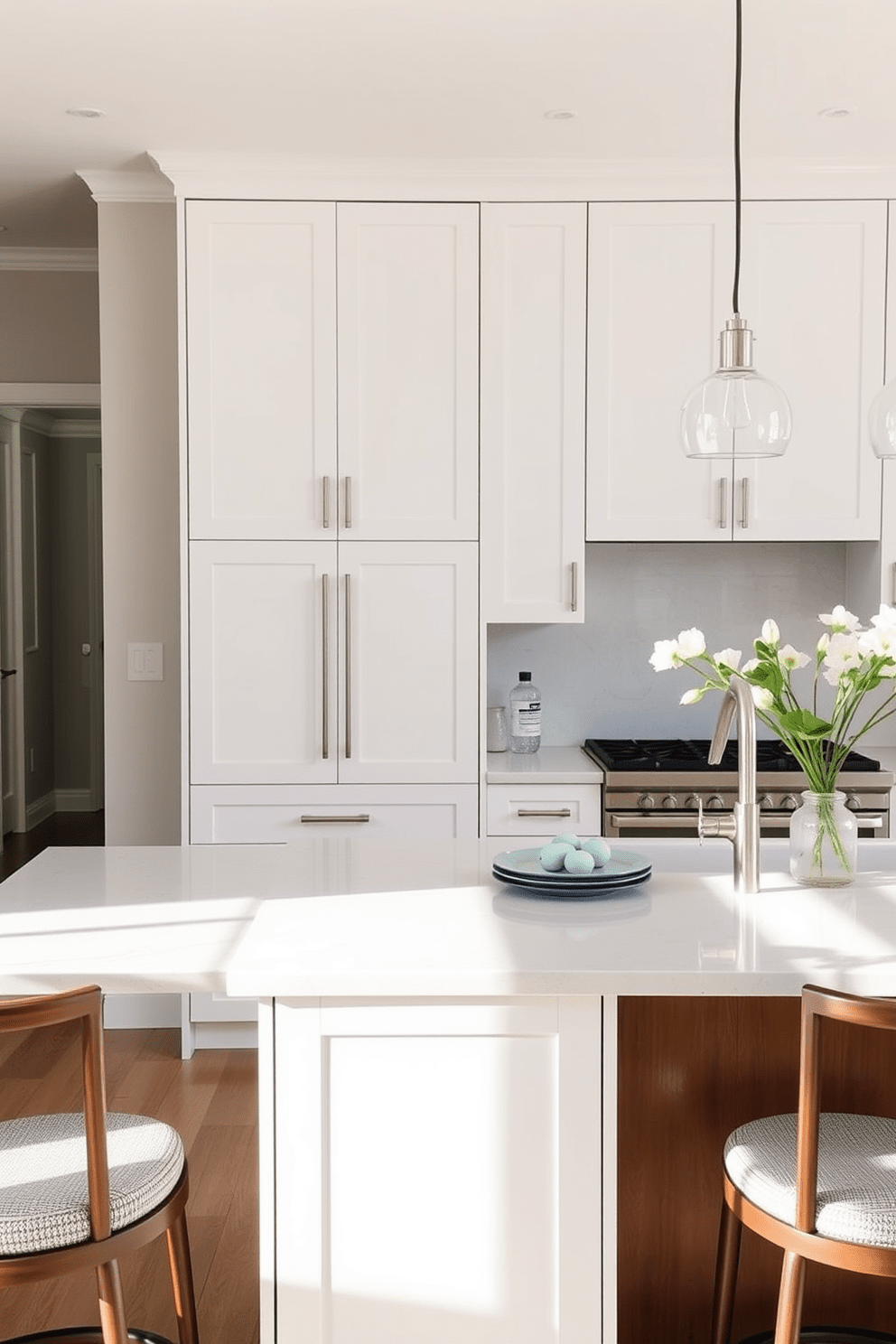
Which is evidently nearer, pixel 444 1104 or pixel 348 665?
pixel 444 1104

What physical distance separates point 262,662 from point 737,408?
2099 mm

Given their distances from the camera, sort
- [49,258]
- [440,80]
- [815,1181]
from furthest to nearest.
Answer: [49,258] → [440,80] → [815,1181]

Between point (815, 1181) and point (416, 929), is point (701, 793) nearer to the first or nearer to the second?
point (416, 929)

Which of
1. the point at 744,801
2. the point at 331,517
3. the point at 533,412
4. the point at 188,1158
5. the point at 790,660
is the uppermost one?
the point at 533,412

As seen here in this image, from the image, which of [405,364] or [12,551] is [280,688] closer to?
[405,364]

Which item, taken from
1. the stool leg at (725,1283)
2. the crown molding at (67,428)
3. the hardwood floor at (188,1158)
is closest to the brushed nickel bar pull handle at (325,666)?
the hardwood floor at (188,1158)

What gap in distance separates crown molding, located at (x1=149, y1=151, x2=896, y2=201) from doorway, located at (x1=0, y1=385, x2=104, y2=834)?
4.13 metres

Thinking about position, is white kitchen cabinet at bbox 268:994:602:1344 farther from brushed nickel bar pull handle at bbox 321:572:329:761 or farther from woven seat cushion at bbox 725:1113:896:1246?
brushed nickel bar pull handle at bbox 321:572:329:761

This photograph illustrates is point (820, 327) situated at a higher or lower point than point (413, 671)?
higher

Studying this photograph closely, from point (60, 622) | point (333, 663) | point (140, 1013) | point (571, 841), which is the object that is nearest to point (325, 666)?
point (333, 663)

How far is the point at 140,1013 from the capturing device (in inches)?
168

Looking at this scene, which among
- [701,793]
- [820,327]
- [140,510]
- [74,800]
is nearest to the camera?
[701,793]

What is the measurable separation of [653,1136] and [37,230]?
386 cm

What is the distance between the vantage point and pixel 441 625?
3.96 meters
